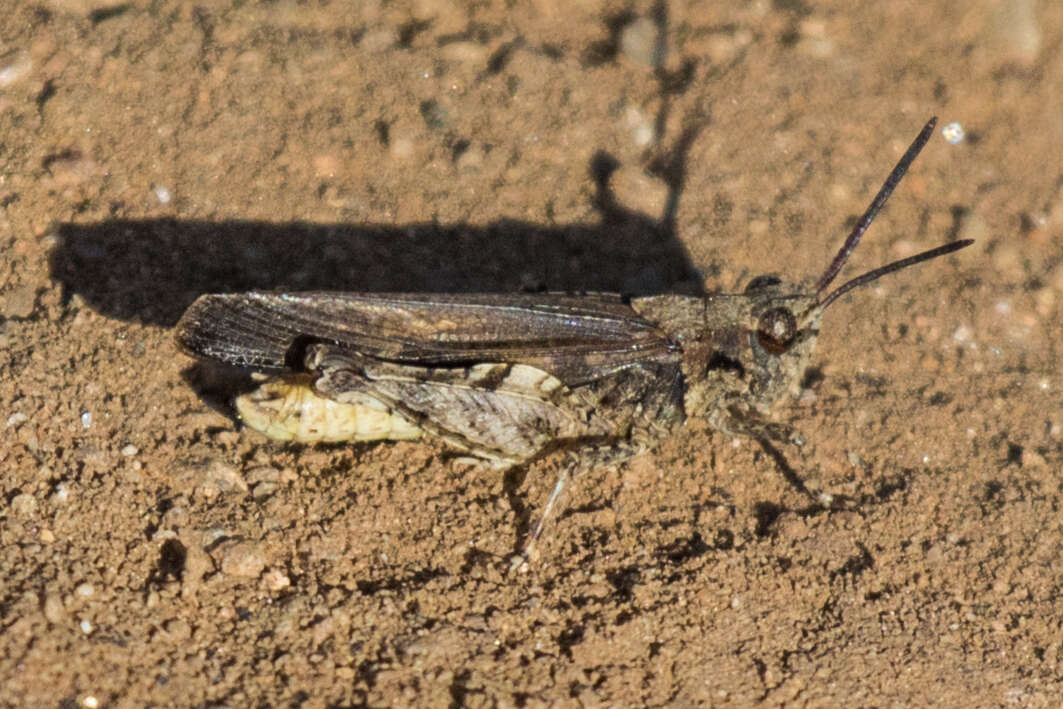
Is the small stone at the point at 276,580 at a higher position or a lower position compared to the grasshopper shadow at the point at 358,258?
lower

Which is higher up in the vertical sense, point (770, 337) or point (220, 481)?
point (770, 337)

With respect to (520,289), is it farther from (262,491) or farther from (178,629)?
(178,629)

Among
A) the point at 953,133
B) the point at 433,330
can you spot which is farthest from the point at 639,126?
the point at 433,330

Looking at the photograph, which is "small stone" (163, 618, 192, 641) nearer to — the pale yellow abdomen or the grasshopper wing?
the pale yellow abdomen

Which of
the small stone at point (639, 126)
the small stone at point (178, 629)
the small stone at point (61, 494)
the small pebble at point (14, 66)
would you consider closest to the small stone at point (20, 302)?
the small stone at point (61, 494)

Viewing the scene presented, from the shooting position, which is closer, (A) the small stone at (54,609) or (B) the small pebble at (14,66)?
(A) the small stone at (54,609)

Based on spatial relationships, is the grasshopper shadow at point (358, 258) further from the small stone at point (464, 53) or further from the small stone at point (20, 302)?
the small stone at point (464, 53)

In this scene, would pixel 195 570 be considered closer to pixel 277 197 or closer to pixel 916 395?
pixel 277 197

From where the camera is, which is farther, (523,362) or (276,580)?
(523,362)
